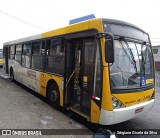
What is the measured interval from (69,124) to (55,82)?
1.65 meters

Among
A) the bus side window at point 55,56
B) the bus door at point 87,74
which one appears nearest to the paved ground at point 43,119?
the bus door at point 87,74

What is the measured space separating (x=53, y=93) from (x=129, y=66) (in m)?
2.95

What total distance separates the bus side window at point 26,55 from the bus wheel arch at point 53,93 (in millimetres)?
2279

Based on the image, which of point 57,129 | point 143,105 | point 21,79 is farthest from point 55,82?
point 21,79

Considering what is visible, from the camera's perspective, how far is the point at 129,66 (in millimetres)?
4523

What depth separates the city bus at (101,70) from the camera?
417cm

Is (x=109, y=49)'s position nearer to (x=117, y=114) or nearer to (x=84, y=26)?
(x=84, y=26)

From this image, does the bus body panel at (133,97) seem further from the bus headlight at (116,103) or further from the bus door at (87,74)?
the bus door at (87,74)

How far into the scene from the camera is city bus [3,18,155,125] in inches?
164

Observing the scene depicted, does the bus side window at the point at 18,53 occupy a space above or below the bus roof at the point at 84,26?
below

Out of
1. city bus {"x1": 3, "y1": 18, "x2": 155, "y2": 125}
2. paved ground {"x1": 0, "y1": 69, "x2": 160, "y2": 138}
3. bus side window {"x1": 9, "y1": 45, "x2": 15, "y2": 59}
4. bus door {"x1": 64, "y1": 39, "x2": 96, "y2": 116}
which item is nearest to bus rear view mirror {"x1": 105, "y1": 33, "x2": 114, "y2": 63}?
city bus {"x1": 3, "y1": 18, "x2": 155, "y2": 125}

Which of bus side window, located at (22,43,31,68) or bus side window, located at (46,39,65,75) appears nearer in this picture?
bus side window, located at (46,39,65,75)

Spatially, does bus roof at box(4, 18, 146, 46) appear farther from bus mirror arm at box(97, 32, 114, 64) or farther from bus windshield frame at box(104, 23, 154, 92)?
bus mirror arm at box(97, 32, 114, 64)

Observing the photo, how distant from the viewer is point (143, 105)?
15.9ft
